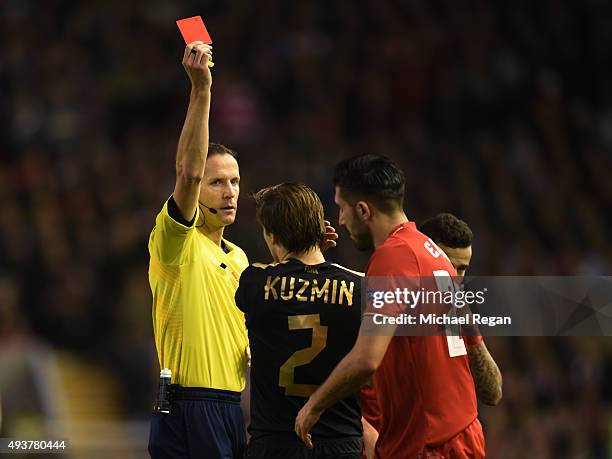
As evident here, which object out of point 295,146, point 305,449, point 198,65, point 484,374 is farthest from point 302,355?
point 295,146

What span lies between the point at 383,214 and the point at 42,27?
362 inches

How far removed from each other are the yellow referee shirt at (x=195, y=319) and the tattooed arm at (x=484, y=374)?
960 mm

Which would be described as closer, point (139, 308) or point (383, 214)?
point (383, 214)

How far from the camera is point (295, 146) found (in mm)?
11031

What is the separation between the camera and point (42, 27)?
12359mm

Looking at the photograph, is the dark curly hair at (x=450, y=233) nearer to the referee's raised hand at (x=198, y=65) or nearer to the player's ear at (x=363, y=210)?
the player's ear at (x=363, y=210)

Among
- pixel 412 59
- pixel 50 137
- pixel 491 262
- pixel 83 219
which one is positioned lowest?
pixel 491 262

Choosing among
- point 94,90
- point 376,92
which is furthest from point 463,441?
point 94,90

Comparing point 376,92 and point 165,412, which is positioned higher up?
point 376,92

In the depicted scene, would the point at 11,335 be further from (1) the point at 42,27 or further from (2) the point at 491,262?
(1) the point at 42,27

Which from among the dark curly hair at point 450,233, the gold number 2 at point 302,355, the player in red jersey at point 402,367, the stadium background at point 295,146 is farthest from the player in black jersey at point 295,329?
the stadium background at point 295,146

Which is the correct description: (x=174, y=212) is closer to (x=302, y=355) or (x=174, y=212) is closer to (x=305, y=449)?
(x=302, y=355)

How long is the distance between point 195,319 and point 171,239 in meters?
0.37

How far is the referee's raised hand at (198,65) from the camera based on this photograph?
13.8 feet
